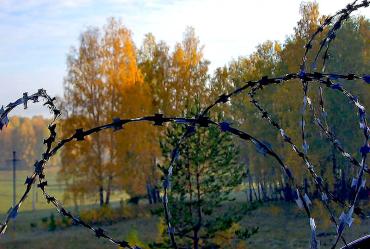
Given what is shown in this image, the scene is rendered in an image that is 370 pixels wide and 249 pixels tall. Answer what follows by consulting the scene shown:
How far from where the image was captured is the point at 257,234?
26.6 metres

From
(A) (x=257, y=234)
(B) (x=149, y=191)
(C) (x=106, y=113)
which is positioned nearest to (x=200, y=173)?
(A) (x=257, y=234)

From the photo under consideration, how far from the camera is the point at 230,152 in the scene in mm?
18406

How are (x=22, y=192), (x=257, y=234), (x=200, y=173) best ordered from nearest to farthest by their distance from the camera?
(x=200, y=173), (x=257, y=234), (x=22, y=192)

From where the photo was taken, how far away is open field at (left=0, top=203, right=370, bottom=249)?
2466cm

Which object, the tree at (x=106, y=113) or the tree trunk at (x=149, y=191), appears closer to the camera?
the tree at (x=106, y=113)

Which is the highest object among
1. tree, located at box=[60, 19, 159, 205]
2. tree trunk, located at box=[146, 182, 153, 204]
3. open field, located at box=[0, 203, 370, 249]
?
tree, located at box=[60, 19, 159, 205]

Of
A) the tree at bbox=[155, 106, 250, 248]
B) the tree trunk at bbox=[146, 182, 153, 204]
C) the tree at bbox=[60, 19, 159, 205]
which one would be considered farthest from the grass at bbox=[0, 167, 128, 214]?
the tree at bbox=[155, 106, 250, 248]

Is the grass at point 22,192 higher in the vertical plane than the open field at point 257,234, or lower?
higher

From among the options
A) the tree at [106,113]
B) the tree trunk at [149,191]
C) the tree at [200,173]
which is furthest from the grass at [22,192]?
the tree at [200,173]

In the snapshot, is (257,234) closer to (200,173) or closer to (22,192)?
(200,173)

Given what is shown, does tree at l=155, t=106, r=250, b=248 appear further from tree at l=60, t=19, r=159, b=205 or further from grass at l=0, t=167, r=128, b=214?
grass at l=0, t=167, r=128, b=214

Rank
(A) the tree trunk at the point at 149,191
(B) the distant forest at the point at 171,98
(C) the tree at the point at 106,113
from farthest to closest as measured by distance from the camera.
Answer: (A) the tree trunk at the point at 149,191, (C) the tree at the point at 106,113, (B) the distant forest at the point at 171,98

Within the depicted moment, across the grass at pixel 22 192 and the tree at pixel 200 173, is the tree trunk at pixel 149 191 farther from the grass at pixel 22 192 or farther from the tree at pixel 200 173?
the grass at pixel 22 192

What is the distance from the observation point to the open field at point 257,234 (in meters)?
24.7
